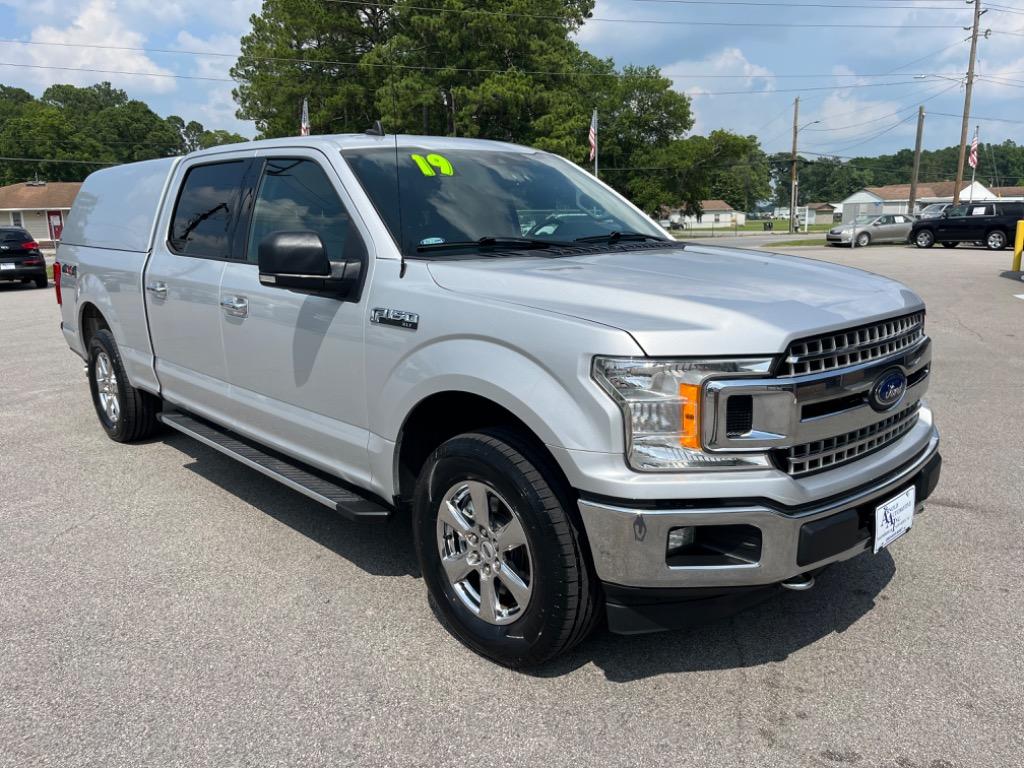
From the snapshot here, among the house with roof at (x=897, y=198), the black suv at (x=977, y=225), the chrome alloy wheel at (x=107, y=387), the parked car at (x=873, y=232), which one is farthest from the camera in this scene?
the house with roof at (x=897, y=198)

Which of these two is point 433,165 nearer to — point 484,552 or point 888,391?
point 484,552

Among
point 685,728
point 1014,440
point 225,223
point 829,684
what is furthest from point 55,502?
point 1014,440

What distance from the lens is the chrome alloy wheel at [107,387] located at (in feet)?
19.2

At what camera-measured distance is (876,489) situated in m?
2.78

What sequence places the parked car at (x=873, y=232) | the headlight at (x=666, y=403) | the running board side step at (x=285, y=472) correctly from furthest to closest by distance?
1. the parked car at (x=873, y=232)
2. the running board side step at (x=285, y=472)
3. the headlight at (x=666, y=403)

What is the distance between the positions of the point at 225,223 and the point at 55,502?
2.02 metres

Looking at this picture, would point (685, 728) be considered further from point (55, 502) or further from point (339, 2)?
point (339, 2)

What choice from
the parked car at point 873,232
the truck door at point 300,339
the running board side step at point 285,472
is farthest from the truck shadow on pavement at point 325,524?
the parked car at point 873,232

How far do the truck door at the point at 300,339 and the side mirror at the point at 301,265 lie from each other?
12 cm

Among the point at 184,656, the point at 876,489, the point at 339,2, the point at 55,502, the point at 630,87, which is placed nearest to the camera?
the point at 876,489

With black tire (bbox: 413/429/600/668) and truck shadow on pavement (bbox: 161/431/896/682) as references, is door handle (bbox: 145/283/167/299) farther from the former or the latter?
black tire (bbox: 413/429/600/668)

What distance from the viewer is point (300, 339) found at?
144 inches

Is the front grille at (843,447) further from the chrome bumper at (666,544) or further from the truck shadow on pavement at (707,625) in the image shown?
the truck shadow on pavement at (707,625)

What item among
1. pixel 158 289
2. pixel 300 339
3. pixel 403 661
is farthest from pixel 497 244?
pixel 158 289
